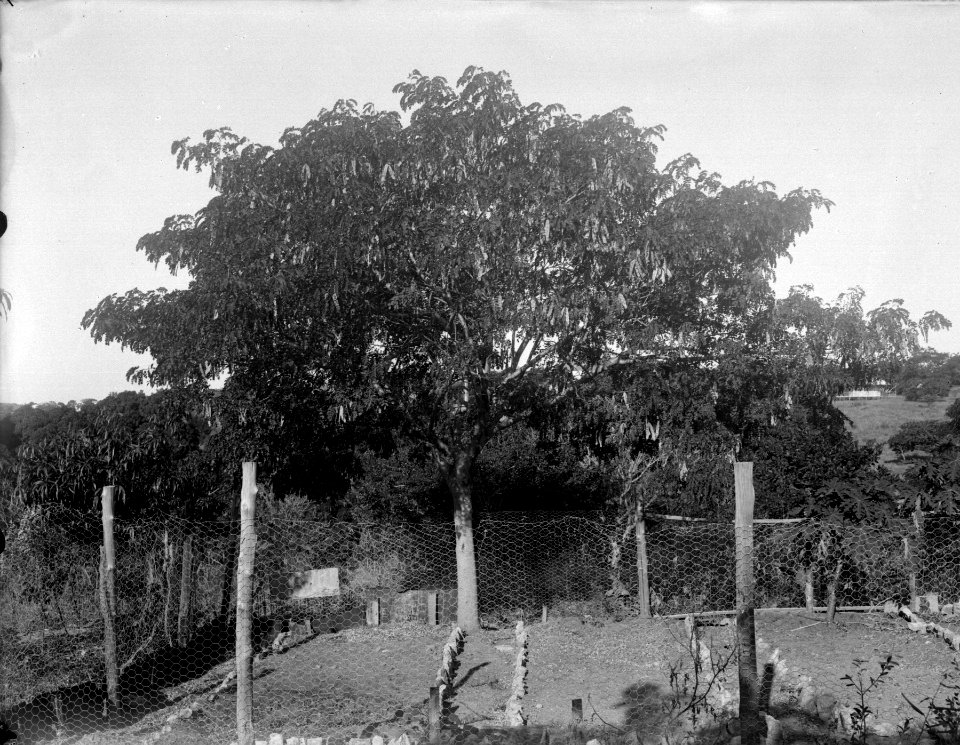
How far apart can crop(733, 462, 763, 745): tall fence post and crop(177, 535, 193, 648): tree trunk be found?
4.81m

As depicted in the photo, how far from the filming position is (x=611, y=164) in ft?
25.4

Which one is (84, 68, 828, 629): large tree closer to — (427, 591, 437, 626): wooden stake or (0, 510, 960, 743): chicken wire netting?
(0, 510, 960, 743): chicken wire netting

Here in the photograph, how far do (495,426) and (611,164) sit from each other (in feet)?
11.0

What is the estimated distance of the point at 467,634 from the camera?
886 cm

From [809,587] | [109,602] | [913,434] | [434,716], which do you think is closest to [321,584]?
[434,716]

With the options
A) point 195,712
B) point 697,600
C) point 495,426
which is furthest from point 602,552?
point 195,712

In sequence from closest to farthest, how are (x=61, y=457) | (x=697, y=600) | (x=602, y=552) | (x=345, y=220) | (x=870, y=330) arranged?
1. (x=345, y=220)
2. (x=870, y=330)
3. (x=61, y=457)
4. (x=697, y=600)
5. (x=602, y=552)

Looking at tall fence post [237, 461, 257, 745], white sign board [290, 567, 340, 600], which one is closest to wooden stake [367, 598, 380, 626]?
white sign board [290, 567, 340, 600]

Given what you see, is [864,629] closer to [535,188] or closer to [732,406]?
[732,406]

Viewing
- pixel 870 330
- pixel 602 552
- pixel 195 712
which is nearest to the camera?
pixel 195 712

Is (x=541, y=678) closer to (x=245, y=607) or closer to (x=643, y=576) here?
(x=643, y=576)

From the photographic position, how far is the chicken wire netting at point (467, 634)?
5.43m

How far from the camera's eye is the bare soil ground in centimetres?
525

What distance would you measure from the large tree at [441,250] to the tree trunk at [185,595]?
62.1 inches
